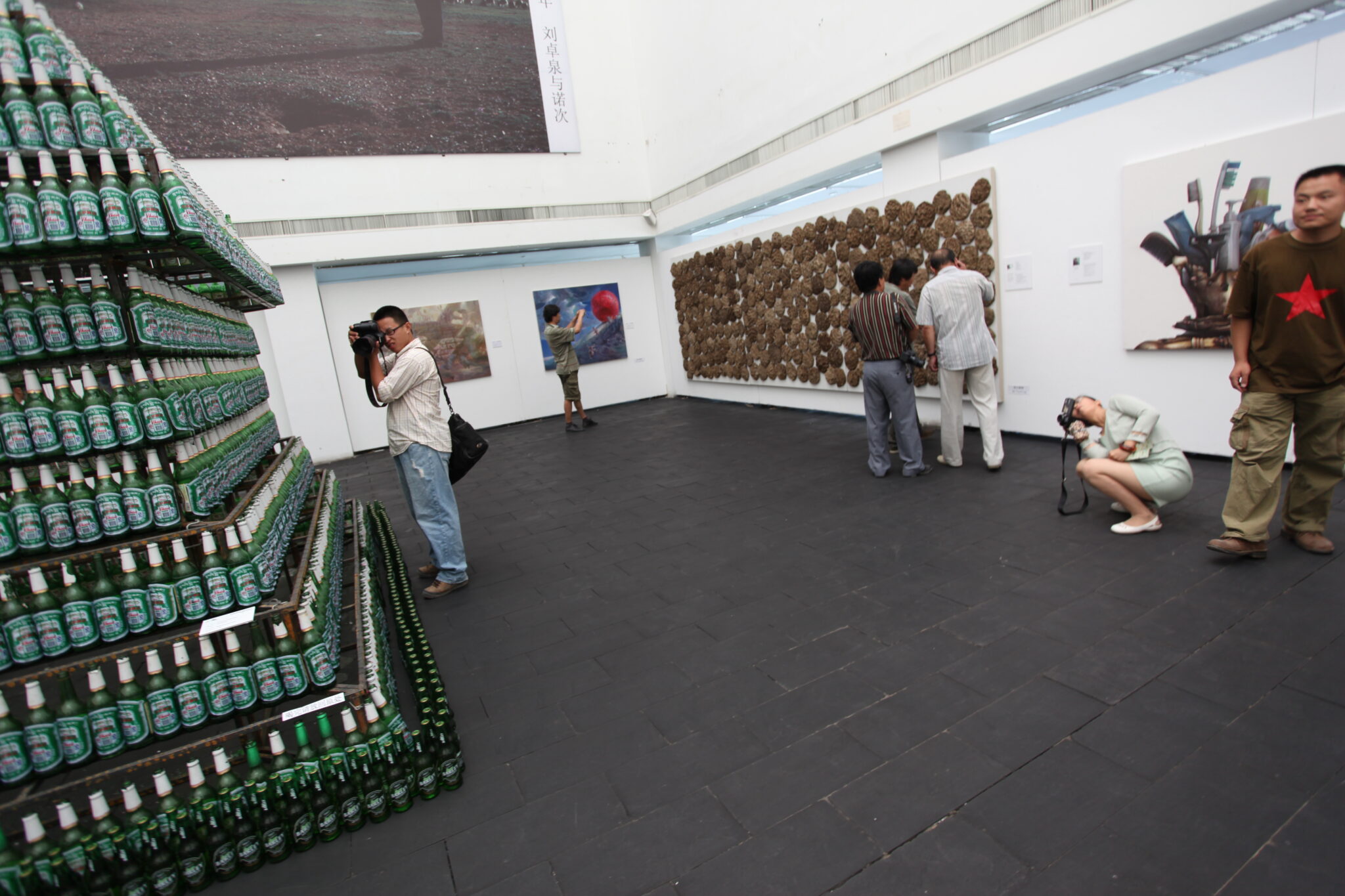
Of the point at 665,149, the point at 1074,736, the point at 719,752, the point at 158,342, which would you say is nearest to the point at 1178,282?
the point at 1074,736

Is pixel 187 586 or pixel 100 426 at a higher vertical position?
pixel 100 426

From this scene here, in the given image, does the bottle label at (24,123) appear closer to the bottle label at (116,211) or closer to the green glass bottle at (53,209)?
the green glass bottle at (53,209)

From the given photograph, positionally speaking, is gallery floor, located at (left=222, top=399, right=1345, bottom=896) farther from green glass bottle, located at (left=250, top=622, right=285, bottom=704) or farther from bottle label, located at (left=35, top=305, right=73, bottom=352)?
bottle label, located at (left=35, top=305, right=73, bottom=352)

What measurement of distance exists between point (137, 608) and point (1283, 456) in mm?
4943

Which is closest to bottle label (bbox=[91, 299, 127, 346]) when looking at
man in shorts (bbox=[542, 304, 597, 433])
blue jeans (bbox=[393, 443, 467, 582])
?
blue jeans (bbox=[393, 443, 467, 582])

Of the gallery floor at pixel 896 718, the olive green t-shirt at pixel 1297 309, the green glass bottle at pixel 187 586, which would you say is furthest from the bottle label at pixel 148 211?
the olive green t-shirt at pixel 1297 309

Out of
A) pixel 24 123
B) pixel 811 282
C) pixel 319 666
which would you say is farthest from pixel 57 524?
pixel 811 282

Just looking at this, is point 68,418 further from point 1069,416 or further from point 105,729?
point 1069,416

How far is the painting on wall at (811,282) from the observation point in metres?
6.21

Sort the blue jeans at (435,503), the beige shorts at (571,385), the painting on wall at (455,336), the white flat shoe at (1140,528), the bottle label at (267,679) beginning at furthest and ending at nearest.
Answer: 1. the painting on wall at (455,336)
2. the beige shorts at (571,385)
3. the blue jeans at (435,503)
4. the white flat shoe at (1140,528)
5. the bottle label at (267,679)

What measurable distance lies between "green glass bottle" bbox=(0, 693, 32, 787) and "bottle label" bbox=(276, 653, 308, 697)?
2.36 feet

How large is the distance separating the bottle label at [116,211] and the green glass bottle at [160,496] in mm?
758

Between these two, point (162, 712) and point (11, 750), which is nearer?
point (11, 750)

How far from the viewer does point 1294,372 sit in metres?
3.18
